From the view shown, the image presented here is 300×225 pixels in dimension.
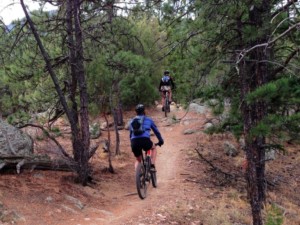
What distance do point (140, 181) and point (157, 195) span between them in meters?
0.84

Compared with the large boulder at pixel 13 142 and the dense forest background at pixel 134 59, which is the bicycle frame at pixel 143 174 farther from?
the large boulder at pixel 13 142

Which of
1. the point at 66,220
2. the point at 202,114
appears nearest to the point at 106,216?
the point at 66,220

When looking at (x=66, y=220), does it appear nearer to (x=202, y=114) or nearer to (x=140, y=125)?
(x=140, y=125)

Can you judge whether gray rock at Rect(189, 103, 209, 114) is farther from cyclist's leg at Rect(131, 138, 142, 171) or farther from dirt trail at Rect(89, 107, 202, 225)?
cyclist's leg at Rect(131, 138, 142, 171)

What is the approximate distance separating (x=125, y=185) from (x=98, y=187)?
95 centimetres

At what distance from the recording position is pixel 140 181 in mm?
7777

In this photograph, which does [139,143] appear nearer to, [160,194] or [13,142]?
[160,194]

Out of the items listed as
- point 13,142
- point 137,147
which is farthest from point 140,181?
point 13,142

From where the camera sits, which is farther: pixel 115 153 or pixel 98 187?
pixel 115 153

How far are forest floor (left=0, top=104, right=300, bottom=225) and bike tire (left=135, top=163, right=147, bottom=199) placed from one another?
15cm

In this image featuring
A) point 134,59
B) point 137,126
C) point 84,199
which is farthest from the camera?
point 134,59

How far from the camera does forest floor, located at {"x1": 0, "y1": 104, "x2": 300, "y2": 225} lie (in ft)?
22.0

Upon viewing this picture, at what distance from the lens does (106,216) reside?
702cm

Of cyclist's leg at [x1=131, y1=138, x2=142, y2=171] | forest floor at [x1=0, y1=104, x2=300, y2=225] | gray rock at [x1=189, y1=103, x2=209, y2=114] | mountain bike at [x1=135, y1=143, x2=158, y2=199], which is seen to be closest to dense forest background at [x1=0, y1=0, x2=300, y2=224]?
forest floor at [x1=0, y1=104, x2=300, y2=225]
